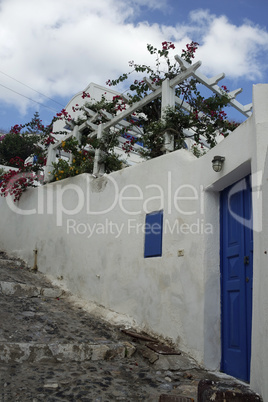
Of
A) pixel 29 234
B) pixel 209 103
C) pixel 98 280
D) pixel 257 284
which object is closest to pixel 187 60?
pixel 209 103

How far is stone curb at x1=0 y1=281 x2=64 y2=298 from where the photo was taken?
6.80 metres

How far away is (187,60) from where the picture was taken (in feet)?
23.0

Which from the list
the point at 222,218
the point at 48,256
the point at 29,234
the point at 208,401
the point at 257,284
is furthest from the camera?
the point at 29,234

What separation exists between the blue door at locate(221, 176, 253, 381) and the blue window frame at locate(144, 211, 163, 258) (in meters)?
1.05

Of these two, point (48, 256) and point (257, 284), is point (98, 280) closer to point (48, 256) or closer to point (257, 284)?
point (48, 256)

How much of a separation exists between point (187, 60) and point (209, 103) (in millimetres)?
854

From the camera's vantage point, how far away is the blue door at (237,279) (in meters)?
4.23

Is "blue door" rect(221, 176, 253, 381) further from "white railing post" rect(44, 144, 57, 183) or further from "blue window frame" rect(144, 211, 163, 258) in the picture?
"white railing post" rect(44, 144, 57, 183)

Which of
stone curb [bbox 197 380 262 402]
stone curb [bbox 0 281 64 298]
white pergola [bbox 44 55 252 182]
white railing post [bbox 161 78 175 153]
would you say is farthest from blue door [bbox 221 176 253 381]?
stone curb [bbox 0 281 64 298]

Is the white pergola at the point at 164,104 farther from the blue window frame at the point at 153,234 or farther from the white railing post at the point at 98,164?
the blue window frame at the point at 153,234

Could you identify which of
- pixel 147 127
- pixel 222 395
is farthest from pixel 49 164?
pixel 222 395

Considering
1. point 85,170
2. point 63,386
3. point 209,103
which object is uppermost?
point 209,103

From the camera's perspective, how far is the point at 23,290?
274 inches

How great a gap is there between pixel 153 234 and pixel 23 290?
276 cm
